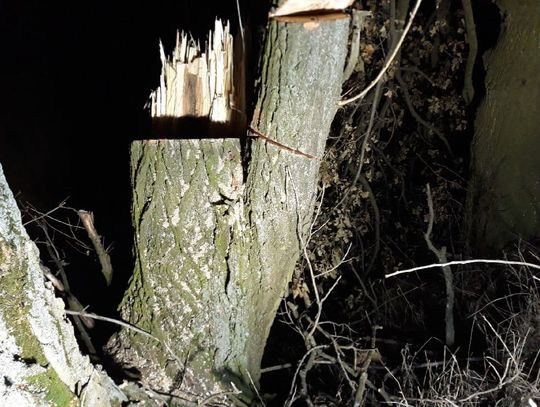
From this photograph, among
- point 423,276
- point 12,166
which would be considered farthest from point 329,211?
point 12,166

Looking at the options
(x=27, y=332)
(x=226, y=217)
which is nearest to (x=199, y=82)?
(x=226, y=217)

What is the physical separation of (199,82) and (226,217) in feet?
1.69

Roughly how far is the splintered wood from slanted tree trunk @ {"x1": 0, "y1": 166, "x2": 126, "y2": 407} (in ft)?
2.11

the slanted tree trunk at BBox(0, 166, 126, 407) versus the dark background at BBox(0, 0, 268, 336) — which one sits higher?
the dark background at BBox(0, 0, 268, 336)

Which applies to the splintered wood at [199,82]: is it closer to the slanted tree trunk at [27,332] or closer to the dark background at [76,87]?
the slanted tree trunk at [27,332]

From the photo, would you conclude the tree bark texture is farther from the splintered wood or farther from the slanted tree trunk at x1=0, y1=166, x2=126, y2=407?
the slanted tree trunk at x1=0, y1=166, x2=126, y2=407

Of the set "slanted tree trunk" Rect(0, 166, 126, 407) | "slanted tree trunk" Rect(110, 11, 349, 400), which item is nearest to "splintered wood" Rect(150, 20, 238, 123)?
"slanted tree trunk" Rect(110, 11, 349, 400)

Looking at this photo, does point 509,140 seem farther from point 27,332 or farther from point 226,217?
point 27,332

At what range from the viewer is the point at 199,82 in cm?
176

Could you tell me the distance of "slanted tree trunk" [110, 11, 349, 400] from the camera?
165cm

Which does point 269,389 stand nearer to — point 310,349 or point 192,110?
point 310,349

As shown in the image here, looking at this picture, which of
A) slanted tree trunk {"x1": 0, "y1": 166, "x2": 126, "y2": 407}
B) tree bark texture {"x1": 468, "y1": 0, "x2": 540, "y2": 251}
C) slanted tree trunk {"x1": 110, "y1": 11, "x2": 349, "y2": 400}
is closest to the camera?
slanted tree trunk {"x1": 0, "y1": 166, "x2": 126, "y2": 407}

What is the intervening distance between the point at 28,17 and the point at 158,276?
3723 millimetres

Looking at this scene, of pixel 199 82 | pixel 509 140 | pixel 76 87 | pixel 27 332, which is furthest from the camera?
pixel 76 87
